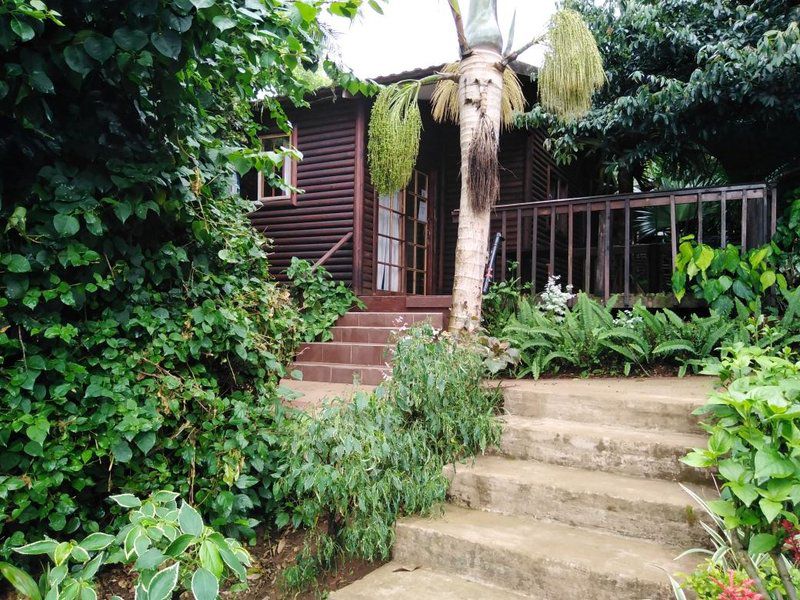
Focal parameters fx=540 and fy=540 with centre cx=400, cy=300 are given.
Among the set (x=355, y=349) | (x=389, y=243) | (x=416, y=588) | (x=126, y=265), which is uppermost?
(x=389, y=243)

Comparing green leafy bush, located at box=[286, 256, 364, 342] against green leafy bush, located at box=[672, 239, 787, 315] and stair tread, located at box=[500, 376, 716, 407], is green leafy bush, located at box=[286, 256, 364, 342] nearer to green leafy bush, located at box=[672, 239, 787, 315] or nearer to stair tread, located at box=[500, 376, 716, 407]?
stair tread, located at box=[500, 376, 716, 407]

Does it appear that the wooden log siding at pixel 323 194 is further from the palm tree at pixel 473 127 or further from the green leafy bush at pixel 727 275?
the green leafy bush at pixel 727 275

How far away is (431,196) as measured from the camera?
928 centimetres

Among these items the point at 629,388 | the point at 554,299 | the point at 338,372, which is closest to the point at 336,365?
the point at 338,372

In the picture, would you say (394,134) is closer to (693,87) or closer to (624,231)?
(624,231)

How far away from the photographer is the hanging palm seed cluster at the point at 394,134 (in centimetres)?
443

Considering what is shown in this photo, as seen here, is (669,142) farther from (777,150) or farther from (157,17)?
(157,17)

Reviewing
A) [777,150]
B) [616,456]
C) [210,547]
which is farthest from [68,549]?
[777,150]

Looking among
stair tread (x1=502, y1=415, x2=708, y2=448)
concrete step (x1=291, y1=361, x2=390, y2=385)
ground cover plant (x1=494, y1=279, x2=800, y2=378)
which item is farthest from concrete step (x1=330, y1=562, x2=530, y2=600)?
concrete step (x1=291, y1=361, x2=390, y2=385)

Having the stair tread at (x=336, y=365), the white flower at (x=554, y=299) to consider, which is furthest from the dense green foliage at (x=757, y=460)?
the stair tread at (x=336, y=365)

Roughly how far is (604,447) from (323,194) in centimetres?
590

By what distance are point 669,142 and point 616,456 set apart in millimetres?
6461

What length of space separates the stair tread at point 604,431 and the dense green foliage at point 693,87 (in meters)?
3.92

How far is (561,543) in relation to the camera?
2293 millimetres
